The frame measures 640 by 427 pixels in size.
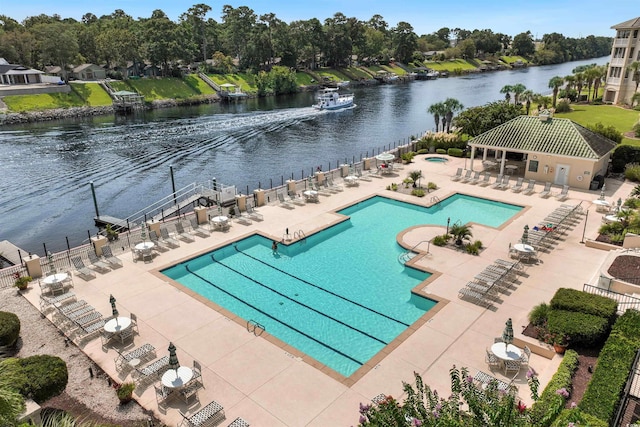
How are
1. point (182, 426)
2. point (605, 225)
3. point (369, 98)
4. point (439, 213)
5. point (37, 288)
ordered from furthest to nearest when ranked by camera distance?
point (369, 98) → point (439, 213) → point (605, 225) → point (37, 288) → point (182, 426)

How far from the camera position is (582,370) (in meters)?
14.5

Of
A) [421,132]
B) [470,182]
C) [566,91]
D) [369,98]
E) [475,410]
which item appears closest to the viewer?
[475,410]

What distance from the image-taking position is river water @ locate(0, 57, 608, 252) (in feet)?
126

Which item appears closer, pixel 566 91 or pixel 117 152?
pixel 117 152

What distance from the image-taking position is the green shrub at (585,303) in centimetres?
1641

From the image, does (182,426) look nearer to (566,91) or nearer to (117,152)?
(117,152)

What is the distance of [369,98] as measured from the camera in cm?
10575

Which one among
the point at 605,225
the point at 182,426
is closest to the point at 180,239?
the point at 182,426

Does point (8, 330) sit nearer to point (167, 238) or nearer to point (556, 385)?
point (167, 238)

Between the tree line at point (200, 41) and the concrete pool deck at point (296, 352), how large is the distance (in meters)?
90.0

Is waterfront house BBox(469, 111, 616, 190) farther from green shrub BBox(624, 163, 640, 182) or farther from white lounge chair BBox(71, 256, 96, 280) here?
white lounge chair BBox(71, 256, 96, 280)

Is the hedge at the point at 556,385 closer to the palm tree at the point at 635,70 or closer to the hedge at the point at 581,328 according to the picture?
the hedge at the point at 581,328

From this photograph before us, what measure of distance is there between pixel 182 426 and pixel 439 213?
22741 millimetres

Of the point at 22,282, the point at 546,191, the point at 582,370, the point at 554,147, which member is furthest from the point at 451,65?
the point at 22,282
